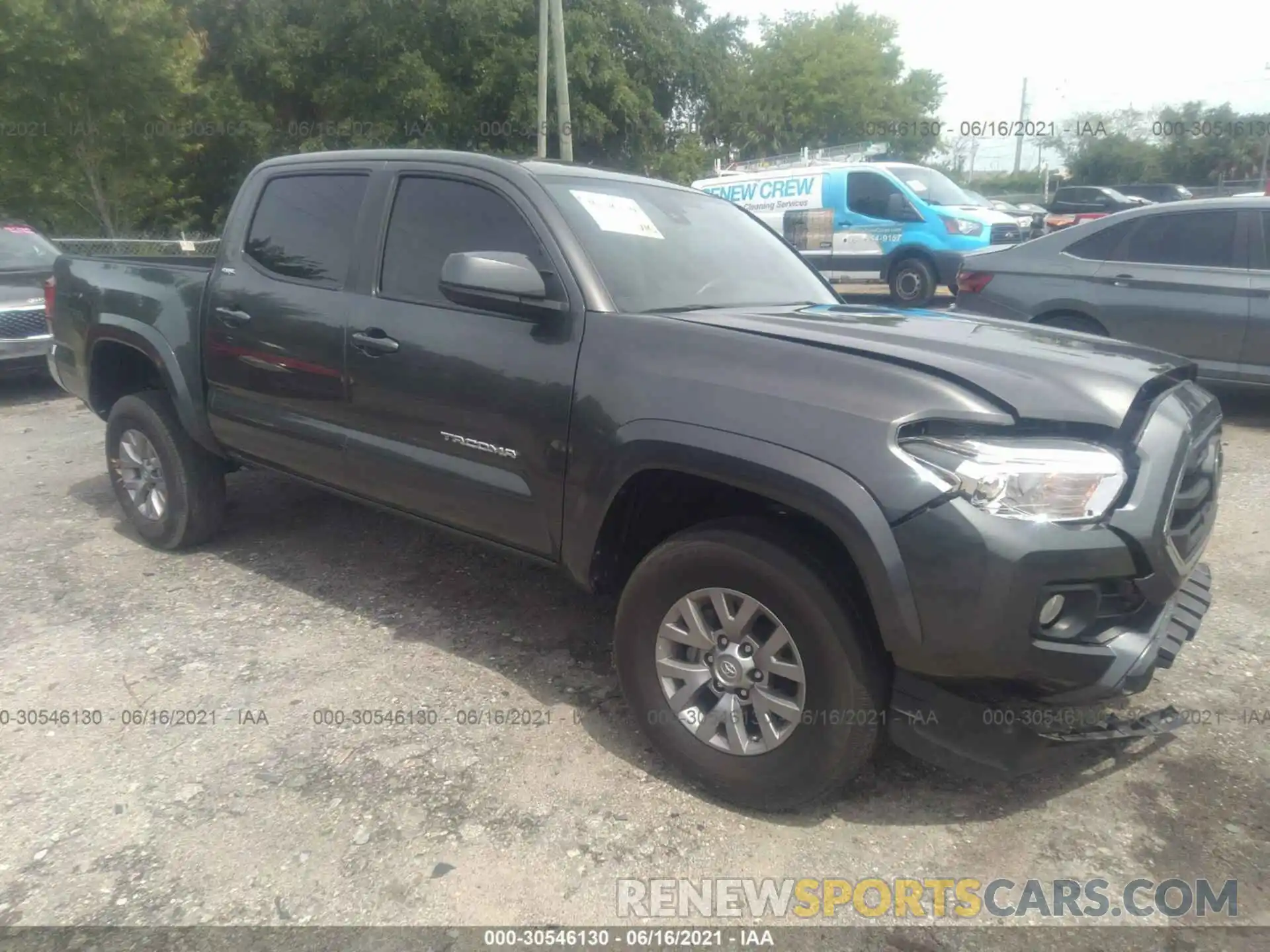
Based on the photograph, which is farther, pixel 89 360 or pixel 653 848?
pixel 89 360

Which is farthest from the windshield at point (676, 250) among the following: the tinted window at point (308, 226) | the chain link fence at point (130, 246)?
the chain link fence at point (130, 246)

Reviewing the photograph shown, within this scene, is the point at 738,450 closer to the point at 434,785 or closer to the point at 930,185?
the point at 434,785

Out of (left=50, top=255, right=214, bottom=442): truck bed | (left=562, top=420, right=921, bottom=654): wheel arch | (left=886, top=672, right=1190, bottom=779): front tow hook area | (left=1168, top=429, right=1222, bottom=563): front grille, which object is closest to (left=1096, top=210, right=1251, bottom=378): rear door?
(left=1168, top=429, right=1222, bottom=563): front grille

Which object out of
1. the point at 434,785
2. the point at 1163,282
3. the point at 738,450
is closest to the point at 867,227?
the point at 1163,282

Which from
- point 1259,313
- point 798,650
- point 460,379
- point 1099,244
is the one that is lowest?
point 798,650

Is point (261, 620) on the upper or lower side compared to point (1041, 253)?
lower

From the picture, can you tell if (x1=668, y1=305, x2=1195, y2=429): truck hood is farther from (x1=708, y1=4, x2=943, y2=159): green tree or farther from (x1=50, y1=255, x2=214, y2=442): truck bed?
(x1=708, y1=4, x2=943, y2=159): green tree

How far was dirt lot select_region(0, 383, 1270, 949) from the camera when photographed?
8.04 feet

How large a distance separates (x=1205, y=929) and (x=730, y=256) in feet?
8.55

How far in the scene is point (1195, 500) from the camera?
2.60 m

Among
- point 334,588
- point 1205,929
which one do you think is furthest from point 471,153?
point 1205,929

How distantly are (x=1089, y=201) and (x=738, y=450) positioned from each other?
27.1 meters

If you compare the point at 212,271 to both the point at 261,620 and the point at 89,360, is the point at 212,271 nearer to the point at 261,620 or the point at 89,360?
the point at 89,360

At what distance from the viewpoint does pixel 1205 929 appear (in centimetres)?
226
